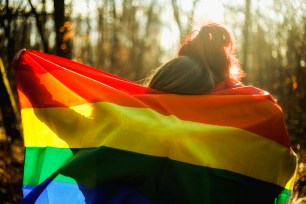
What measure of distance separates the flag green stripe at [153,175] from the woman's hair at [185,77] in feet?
1.59

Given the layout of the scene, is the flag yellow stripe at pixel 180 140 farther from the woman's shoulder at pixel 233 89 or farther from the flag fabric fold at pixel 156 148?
the woman's shoulder at pixel 233 89

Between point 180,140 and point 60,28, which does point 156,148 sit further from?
point 60,28

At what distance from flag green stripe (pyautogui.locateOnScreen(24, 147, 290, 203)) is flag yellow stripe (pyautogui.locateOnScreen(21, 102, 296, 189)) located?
4 cm

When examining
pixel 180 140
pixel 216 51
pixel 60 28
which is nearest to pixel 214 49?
pixel 216 51

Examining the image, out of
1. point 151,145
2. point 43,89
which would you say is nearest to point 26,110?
point 43,89

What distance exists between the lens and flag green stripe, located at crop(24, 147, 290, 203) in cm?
251

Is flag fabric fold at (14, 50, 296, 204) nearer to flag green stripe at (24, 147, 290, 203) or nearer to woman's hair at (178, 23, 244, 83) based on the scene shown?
flag green stripe at (24, 147, 290, 203)

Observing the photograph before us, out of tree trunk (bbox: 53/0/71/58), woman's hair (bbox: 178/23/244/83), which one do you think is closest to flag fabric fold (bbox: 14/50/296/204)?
woman's hair (bbox: 178/23/244/83)

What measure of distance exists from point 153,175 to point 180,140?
0.26 meters

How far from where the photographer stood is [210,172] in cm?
254

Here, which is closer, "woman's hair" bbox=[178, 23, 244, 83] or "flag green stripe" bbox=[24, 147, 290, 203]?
"flag green stripe" bbox=[24, 147, 290, 203]

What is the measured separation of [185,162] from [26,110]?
128 centimetres

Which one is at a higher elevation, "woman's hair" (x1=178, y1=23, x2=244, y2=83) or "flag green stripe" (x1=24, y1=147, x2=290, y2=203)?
"woman's hair" (x1=178, y1=23, x2=244, y2=83)

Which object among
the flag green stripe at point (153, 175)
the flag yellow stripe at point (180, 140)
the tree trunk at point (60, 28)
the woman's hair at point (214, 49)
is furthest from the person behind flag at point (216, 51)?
the tree trunk at point (60, 28)
